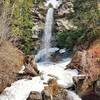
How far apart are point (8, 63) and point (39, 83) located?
1.89 meters

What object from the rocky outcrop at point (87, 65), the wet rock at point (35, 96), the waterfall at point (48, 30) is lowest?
the wet rock at point (35, 96)

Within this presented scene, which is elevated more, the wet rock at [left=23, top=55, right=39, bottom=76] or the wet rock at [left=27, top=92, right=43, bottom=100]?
the wet rock at [left=23, top=55, right=39, bottom=76]

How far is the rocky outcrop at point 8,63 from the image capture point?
16.7 m

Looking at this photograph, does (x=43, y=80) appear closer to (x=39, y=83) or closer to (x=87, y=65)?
(x=39, y=83)

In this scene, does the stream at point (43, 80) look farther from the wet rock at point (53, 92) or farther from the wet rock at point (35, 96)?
the wet rock at point (35, 96)

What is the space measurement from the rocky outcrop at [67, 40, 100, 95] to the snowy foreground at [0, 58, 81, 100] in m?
0.40

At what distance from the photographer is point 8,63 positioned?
57.4ft

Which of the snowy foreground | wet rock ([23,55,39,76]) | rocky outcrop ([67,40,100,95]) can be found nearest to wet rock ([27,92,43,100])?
the snowy foreground

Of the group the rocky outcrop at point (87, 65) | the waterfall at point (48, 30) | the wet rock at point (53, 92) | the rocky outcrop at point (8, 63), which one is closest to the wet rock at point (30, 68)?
the rocky outcrop at point (8, 63)

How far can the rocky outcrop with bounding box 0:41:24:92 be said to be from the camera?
1670 cm

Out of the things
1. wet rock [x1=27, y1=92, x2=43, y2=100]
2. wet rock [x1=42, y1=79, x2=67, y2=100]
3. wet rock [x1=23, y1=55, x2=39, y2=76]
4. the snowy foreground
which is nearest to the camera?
wet rock [x1=27, y1=92, x2=43, y2=100]

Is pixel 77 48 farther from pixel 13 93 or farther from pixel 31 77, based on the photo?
pixel 13 93

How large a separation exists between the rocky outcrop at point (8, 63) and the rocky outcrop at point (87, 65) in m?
2.62

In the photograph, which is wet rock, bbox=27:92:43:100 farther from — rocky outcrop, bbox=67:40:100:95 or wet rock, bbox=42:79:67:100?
rocky outcrop, bbox=67:40:100:95
